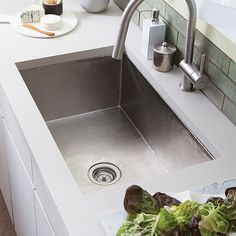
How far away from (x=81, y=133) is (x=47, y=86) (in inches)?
7.1

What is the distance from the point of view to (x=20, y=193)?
1.67 m

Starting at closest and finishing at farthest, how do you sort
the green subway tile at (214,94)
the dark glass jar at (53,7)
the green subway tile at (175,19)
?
1. the green subway tile at (214,94)
2. the green subway tile at (175,19)
3. the dark glass jar at (53,7)

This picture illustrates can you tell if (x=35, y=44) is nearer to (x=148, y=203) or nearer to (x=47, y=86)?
(x=47, y=86)

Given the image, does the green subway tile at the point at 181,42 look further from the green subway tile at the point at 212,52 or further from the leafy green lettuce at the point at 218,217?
the leafy green lettuce at the point at 218,217

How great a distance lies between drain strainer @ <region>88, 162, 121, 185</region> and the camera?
1589mm

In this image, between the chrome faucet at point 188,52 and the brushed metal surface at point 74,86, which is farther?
the brushed metal surface at point 74,86

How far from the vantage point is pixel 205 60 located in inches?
58.0

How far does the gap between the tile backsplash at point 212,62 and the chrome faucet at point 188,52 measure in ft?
0.09

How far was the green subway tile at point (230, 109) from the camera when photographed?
1.39 metres

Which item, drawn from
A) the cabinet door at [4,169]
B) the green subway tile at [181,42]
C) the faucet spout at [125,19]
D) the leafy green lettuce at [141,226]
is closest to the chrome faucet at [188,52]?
the faucet spout at [125,19]

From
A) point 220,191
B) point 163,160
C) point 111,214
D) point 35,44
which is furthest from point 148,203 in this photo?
point 35,44

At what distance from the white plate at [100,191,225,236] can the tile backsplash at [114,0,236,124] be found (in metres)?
0.31

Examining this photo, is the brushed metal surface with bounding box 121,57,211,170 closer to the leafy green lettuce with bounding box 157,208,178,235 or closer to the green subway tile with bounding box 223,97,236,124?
the green subway tile with bounding box 223,97,236,124

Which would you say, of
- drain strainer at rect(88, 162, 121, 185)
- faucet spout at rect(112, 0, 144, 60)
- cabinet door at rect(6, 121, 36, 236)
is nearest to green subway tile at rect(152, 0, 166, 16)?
faucet spout at rect(112, 0, 144, 60)
